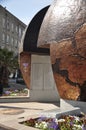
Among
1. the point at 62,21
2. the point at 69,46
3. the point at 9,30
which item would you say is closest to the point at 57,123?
the point at 69,46

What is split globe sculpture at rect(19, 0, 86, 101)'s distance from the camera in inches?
342

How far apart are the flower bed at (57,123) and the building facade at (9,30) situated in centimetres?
4408

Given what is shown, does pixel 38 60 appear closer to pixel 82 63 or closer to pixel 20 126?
pixel 82 63

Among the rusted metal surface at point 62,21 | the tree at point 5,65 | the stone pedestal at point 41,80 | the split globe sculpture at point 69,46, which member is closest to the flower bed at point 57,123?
the split globe sculpture at point 69,46

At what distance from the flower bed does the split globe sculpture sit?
41.6 inches

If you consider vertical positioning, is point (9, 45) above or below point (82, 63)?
above

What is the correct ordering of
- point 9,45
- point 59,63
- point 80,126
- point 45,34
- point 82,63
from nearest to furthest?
1. point 80,126
2. point 82,63
3. point 59,63
4. point 45,34
5. point 9,45

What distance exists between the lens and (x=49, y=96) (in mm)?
15688

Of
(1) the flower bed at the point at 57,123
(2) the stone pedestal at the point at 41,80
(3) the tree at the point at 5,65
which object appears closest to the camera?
(1) the flower bed at the point at 57,123

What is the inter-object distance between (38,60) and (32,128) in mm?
8607

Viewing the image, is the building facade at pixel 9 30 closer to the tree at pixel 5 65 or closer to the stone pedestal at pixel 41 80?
the tree at pixel 5 65

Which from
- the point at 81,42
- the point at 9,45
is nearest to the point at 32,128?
the point at 81,42

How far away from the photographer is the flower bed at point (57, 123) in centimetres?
747

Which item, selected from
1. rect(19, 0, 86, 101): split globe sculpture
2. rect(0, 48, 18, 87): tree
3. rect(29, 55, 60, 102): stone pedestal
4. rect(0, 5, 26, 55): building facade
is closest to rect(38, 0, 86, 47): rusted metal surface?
rect(19, 0, 86, 101): split globe sculpture
